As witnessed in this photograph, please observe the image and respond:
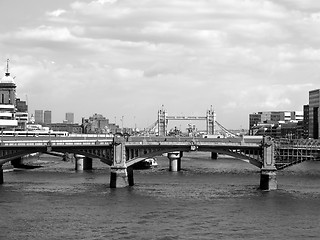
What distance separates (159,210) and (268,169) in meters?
28.4

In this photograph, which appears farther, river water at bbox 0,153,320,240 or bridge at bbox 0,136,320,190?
bridge at bbox 0,136,320,190

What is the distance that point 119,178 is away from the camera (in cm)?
10981

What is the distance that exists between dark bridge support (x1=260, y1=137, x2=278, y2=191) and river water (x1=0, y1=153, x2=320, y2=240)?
6.88ft

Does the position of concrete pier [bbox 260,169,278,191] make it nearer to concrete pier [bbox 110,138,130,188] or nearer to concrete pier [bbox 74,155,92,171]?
concrete pier [bbox 110,138,130,188]

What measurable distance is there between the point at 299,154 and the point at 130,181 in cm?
2825

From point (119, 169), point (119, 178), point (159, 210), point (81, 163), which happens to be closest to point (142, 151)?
point (119, 169)

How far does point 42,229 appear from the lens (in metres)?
72.0

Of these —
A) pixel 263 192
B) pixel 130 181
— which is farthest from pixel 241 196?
pixel 130 181

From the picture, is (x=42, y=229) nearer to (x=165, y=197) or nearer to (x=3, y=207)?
(x=3, y=207)

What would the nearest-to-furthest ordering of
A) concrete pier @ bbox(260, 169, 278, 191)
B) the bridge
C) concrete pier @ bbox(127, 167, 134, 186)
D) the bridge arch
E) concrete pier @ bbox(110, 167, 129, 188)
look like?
concrete pier @ bbox(260, 169, 278, 191) < concrete pier @ bbox(110, 167, 129, 188) < the bridge < the bridge arch < concrete pier @ bbox(127, 167, 134, 186)

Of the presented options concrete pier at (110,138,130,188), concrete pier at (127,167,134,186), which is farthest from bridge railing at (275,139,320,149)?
concrete pier at (110,138,130,188)

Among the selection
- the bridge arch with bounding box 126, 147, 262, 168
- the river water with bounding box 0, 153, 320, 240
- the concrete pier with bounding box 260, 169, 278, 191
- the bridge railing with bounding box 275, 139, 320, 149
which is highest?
the bridge railing with bounding box 275, 139, 320, 149

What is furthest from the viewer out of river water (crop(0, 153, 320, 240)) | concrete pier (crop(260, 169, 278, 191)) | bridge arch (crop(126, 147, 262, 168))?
bridge arch (crop(126, 147, 262, 168))

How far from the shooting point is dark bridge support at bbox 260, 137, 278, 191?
107m
